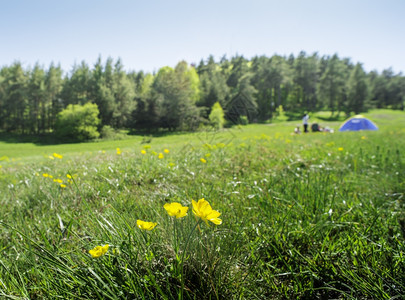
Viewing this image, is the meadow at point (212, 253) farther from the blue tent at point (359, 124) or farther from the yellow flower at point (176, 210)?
the blue tent at point (359, 124)

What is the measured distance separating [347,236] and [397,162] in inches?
130

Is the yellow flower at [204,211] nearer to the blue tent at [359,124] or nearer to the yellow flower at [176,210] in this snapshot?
the yellow flower at [176,210]

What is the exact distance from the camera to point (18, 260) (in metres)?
1.19

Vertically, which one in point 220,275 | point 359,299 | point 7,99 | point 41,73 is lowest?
point 359,299

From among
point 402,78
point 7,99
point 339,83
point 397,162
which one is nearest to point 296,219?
point 397,162

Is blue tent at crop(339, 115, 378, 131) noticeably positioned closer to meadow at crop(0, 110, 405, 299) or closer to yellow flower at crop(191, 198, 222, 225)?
meadow at crop(0, 110, 405, 299)

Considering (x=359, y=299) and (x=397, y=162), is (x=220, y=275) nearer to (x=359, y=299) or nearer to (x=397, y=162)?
(x=359, y=299)

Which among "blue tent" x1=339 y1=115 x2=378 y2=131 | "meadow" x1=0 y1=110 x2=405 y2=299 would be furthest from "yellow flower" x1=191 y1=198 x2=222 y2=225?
"blue tent" x1=339 y1=115 x2=378 y2=131

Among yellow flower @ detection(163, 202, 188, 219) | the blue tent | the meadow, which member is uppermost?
the blue tent

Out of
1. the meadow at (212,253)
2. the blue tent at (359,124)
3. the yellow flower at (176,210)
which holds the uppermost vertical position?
the blue tent at (359,124)

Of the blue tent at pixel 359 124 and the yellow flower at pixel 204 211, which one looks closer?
the yellow flower at pixel 204 211

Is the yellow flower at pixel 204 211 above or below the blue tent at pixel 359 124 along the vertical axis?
below

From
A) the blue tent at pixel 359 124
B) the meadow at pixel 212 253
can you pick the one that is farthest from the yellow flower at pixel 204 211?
the blue tent at pixel 359 124

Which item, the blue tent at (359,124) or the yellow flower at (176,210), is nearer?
the yellow flower at (176,210)
